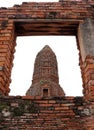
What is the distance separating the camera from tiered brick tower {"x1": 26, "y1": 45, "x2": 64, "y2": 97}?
19822 mm

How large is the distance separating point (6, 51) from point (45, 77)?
16.3 metres

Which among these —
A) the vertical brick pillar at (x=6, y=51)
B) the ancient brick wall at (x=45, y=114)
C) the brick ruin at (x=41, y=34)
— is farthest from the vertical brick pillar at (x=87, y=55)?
the vertical brick pillar at (x=6, y=51)

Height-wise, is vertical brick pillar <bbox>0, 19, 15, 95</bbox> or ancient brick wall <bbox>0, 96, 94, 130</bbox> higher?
vertical brick pillar <bbox>0, 19, 15, 95</bbox>

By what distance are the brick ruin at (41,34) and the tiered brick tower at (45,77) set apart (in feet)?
48.0

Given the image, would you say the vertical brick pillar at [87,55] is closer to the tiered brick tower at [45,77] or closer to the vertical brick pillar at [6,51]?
the vertical brick pillar at [6,51]

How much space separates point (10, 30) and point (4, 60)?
845mm

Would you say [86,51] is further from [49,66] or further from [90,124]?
[49,66]

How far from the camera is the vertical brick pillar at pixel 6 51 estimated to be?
4.26 m

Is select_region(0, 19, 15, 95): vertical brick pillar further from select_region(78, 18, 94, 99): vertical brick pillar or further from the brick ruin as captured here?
select_region(78, 18, 94, 99): vertical brick pillar

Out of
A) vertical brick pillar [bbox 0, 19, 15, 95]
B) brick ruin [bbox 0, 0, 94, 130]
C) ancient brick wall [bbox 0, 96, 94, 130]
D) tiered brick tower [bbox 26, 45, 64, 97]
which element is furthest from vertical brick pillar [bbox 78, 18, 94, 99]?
tiered brick tower [bbox 26, 45, 64, 97]

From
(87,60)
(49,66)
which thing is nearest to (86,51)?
(87,60)

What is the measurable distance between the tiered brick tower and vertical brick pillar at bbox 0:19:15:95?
14.9 meters

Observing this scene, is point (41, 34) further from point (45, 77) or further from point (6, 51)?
point (45, 77)

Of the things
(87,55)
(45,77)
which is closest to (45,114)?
(87,55)
